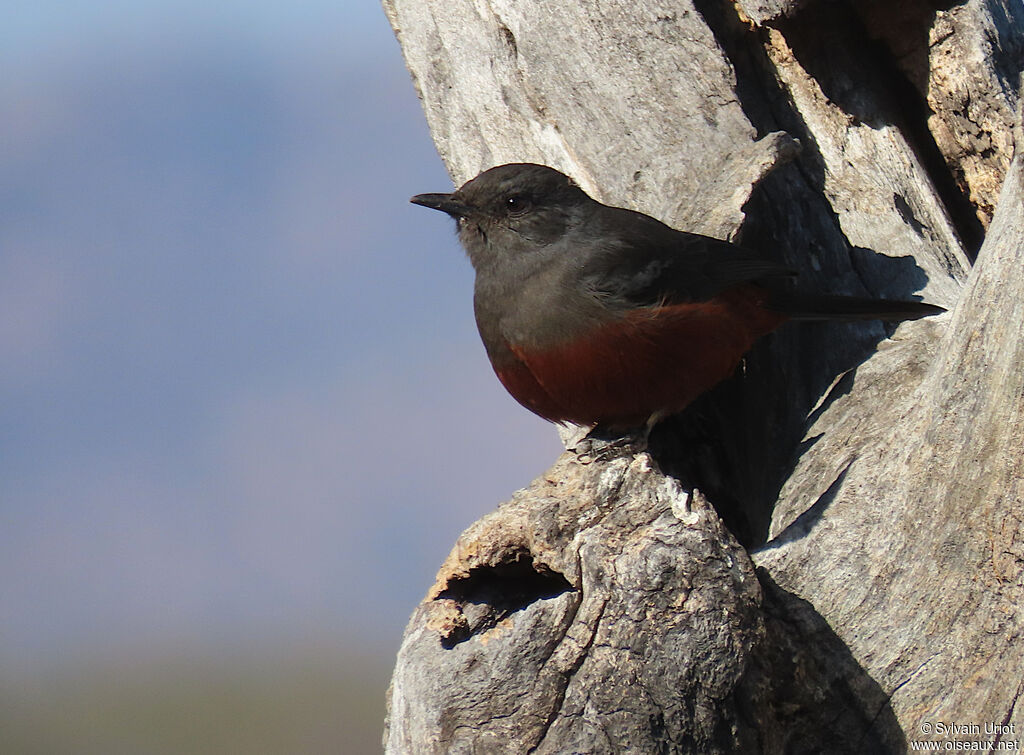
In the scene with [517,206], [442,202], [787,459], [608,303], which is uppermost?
[442,202]

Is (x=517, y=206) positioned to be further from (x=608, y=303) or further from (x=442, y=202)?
(x=608, y=303)

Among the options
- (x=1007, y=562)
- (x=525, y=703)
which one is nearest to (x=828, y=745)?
(x=1007, y=562)

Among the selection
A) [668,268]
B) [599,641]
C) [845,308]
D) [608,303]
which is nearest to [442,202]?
[608,303]

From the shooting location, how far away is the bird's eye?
15.5 feet

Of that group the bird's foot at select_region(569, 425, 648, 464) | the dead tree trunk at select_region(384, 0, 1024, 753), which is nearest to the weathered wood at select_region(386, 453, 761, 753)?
the dead tree trunk at select_region(384, 0, 1024, 753)

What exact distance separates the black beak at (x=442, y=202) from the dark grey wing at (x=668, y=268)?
24.9 inches

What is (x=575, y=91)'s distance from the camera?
492 cm

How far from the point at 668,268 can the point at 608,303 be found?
0.30m

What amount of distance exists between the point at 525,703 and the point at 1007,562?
4.62 feet

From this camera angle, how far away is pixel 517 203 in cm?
474

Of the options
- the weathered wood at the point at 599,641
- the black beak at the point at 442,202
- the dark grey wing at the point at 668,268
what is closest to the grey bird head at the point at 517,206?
the black beak at the point at 442,202

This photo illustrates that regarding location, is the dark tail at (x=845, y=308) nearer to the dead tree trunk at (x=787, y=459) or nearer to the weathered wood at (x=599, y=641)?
the dead tree trunk at (x=787, y=459)

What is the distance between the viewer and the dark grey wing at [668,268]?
14.5ft

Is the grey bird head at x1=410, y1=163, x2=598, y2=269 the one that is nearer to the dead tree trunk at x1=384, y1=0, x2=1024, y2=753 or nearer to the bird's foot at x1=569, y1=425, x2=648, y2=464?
the dead tree trunk at x1=384, y1=0, x2=1024, y2=753
